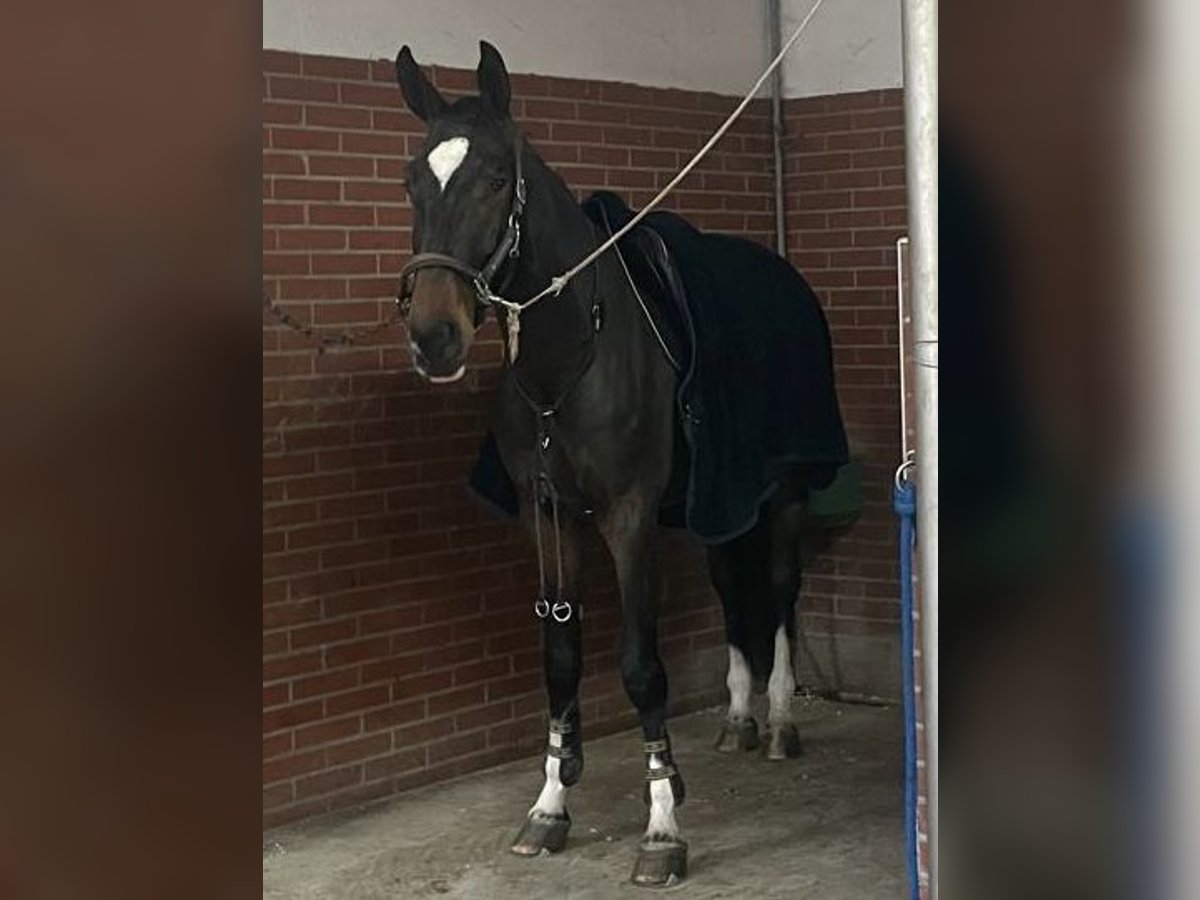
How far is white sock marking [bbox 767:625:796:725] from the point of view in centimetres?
462

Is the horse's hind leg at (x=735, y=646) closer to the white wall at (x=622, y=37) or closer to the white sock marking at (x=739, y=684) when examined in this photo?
the white sock marking at (x=739, y=684)

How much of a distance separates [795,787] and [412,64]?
7.23 feet

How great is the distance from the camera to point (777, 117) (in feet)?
17.6

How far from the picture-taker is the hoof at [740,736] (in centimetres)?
469

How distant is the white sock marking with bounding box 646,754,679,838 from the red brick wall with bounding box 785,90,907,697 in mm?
1695

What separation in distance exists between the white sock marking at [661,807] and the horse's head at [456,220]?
3.62ft

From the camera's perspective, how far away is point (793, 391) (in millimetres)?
4293

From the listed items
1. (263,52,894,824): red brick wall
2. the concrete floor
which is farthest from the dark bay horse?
(263,52,894,824): red brick wall

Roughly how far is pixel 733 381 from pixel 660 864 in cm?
120

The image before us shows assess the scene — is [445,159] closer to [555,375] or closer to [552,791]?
[555,375]

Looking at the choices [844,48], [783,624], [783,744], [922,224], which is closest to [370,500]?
[783,624]
